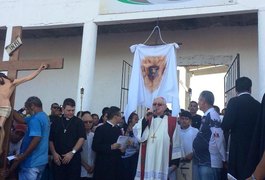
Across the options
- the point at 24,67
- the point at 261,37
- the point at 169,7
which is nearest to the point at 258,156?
the point at 24,67

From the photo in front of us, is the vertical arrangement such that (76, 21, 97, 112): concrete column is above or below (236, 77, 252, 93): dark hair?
above

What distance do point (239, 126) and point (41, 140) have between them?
251 centimetres

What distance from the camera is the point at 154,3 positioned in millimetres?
7676

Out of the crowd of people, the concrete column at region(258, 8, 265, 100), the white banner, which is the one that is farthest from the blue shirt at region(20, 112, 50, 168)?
the concrete column at region(258, 8, 265, 100)

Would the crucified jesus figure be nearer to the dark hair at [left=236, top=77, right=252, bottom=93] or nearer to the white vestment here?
the white vestment

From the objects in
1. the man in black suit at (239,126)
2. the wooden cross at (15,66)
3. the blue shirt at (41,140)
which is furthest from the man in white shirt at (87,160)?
the man in black suit at (239,126)

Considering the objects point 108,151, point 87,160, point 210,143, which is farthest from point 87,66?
point 210,143

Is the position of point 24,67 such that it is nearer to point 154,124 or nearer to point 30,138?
point 30,138

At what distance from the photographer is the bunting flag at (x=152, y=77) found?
6.41m

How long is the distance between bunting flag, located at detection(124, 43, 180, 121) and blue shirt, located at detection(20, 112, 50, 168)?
1.77m

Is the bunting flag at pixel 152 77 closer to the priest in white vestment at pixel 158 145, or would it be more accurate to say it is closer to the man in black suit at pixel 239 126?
the priest in white vestment at pixel 158 145

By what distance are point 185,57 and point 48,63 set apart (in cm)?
509

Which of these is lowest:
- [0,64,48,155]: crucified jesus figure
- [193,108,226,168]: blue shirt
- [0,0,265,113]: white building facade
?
[193,108,226,168]: blue shirt

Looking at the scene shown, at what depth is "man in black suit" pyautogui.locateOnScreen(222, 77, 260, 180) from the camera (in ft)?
12.3
